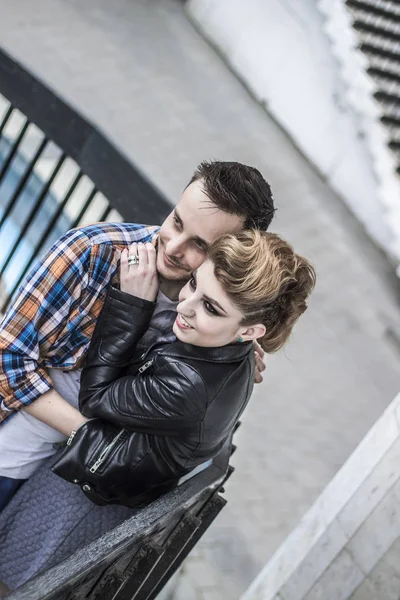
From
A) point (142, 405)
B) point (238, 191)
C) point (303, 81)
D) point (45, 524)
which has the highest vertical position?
point (303, 81)

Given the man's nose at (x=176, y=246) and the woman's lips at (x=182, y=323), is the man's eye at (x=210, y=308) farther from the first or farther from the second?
the man's nose at (x=176, y=246)

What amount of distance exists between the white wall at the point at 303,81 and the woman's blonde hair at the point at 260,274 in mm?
4503

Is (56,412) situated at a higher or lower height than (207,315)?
lower

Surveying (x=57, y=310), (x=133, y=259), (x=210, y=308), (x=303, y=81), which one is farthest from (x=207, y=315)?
(x=303, y=81)

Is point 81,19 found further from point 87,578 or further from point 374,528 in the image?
point 87,578

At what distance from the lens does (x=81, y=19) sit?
691cm

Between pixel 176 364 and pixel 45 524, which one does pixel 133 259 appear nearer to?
pixel 176 364

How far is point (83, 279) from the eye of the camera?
1.85 metres

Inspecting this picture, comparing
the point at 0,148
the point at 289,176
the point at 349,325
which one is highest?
the point at 289,176

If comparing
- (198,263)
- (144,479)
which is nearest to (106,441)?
(144,479)

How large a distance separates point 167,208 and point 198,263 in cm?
204

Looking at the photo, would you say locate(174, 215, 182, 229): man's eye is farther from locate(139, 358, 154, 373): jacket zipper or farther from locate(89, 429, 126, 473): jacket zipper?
locate(89, 429, 126, 473): jacket zipper

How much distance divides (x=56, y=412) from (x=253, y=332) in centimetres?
52

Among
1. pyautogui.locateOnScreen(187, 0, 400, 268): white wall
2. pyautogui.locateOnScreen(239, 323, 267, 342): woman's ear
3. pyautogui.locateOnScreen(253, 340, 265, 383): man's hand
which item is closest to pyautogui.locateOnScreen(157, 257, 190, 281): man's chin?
pyautogui.locateOnScreen(239, 323, 267, 342): woman's ear
